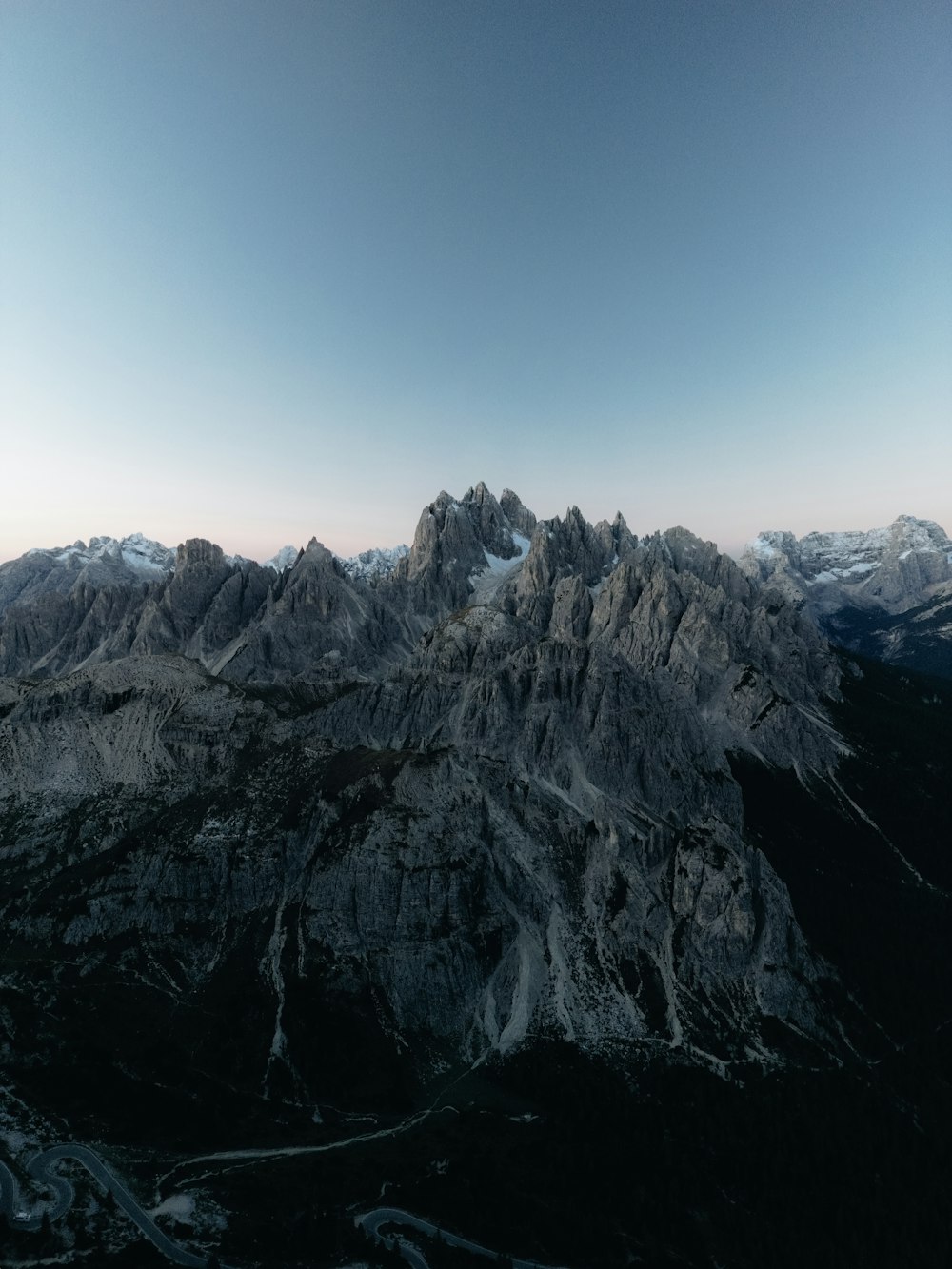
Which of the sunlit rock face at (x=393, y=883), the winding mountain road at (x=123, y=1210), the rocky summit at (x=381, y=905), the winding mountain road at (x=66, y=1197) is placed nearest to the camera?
the winding mountain road at (x=66, y=1197)

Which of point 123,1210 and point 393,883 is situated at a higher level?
point 393,883

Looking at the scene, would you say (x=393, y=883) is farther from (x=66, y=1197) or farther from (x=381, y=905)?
(x=66, y=1197)

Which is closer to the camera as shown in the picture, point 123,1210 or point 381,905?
point 123,1210

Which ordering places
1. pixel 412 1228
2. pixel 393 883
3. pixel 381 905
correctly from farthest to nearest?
1. pixel 393 883
2. pixel 381 905
3. pixel 412 1228

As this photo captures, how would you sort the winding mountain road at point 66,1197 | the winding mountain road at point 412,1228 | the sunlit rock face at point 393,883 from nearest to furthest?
the winding mountain road at point 66,1197 < the winding mountain road at point 412,1228 < the sunlit rock face at point 393,883

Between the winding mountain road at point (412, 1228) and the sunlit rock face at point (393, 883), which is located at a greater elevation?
the sunlit rock face at point (393, 883)

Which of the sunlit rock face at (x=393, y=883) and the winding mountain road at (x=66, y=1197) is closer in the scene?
the winding mountain road at (x=66, y=1197)

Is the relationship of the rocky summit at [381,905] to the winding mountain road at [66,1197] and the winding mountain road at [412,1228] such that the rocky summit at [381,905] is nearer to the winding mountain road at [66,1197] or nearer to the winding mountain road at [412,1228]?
the winding mountain road at [66,1197]

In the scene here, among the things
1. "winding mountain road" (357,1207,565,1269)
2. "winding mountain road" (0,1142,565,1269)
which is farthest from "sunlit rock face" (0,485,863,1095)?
"winding mountain road" (357,1207,565,1269)

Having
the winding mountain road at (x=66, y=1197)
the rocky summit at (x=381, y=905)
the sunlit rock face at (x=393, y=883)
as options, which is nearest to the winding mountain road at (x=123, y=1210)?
the winding mountain road at (x=66, y=1197)

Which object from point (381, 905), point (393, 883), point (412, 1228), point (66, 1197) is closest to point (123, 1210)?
point (66, 1197)

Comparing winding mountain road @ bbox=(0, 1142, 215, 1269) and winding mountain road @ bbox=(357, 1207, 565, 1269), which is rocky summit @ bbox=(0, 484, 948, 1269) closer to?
winding mountain road @ bbox=(0, 1142, 215, 1269)

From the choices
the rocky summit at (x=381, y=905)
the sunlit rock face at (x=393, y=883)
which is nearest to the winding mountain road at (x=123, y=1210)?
the rocky summit at (x=381, y=905)

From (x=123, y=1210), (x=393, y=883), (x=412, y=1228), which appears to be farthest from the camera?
(x=393, y=883)
